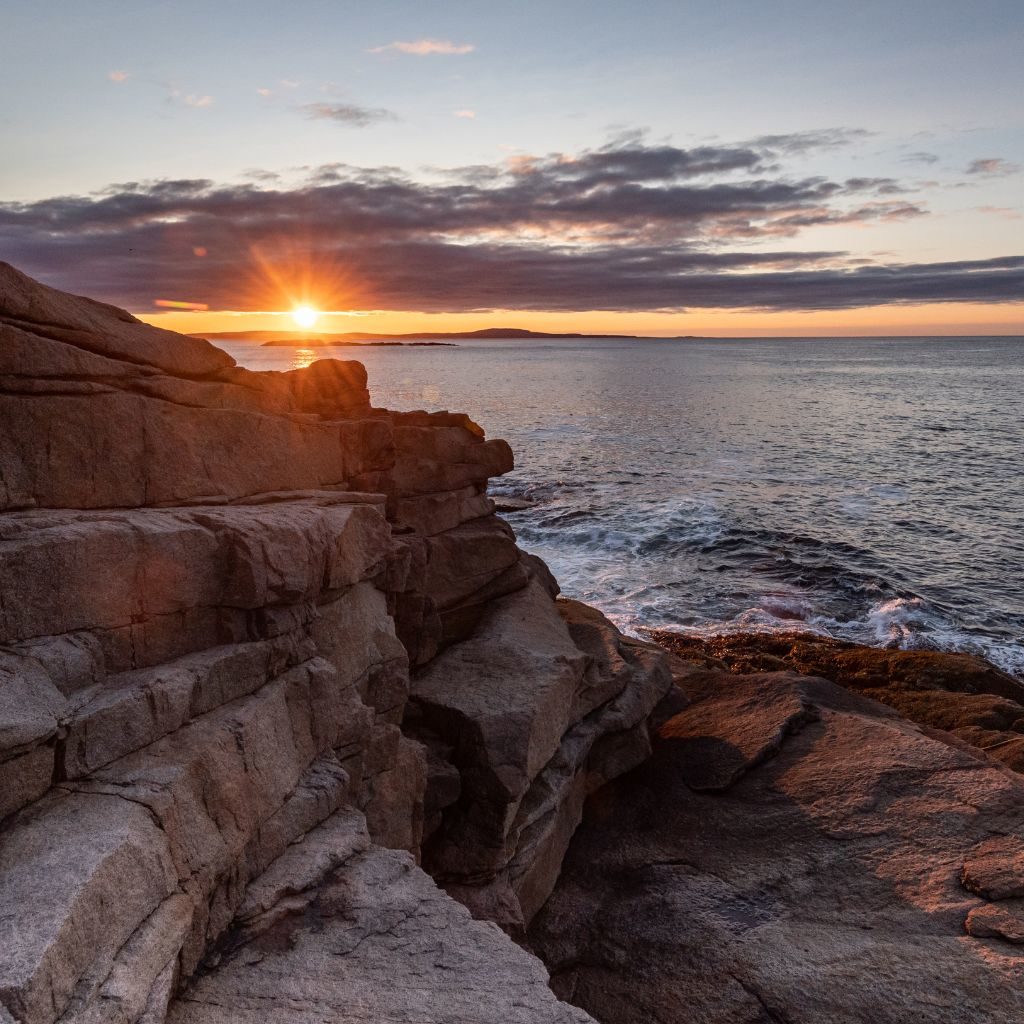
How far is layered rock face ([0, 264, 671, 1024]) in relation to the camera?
23.5ft

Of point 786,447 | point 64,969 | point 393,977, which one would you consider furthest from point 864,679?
point 786,447

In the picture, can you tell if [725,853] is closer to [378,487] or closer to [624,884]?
[624,884]

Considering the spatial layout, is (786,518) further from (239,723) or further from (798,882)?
(239,723)

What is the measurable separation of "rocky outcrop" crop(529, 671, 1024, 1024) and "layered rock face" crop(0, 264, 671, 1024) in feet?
3.46

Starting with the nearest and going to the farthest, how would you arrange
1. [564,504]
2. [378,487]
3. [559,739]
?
1. [559,739]
2. [378,487]
3. [564,504]

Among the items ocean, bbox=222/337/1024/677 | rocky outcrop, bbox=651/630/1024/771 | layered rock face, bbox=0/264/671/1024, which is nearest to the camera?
layered rock face, bbox=0/264/671/1024

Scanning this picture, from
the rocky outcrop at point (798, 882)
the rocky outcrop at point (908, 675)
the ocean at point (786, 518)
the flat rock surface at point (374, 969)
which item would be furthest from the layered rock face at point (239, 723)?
the ocean at point (786, 518)

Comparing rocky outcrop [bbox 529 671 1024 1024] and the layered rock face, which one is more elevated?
the layered rock face

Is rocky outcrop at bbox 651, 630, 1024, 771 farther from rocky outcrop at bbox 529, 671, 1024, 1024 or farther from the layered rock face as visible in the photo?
the layered rock face

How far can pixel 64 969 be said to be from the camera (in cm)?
602

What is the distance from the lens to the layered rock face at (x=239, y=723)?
23.5ft

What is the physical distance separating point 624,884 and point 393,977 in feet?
21.7

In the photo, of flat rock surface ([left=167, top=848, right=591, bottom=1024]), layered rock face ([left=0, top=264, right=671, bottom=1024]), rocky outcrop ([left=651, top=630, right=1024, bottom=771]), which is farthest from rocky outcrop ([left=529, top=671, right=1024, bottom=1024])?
flat rock surface ([left=167, top=848, right=591, bottom=1024])

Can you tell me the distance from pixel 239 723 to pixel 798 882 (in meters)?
8.74
